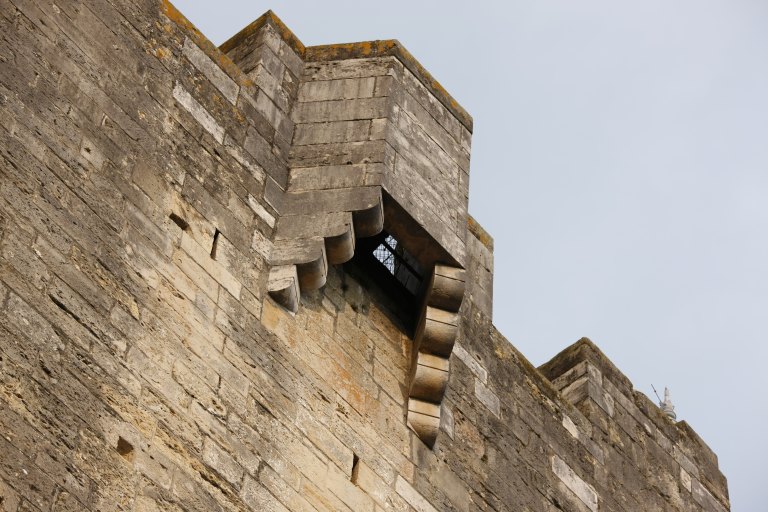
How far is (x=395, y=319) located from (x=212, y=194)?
1476 millimetres

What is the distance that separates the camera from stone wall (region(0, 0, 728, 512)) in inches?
312

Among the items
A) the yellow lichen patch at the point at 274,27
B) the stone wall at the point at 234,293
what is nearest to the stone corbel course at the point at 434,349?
the stone wall at the point at 234,293

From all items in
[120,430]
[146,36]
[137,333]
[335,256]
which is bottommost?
[120,430]

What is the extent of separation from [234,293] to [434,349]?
153 centimetres

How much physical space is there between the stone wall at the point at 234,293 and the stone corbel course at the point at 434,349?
90mm

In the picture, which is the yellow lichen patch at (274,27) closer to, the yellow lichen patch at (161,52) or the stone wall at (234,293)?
the stone wall at (234,293)

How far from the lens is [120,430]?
793 cm

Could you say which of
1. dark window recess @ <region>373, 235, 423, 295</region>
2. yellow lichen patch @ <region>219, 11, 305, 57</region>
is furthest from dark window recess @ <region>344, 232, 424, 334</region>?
yellow lichen patch @ <region>219, 11, 305, 57</region>

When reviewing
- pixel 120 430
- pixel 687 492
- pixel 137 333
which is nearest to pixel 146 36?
pixel 137 333

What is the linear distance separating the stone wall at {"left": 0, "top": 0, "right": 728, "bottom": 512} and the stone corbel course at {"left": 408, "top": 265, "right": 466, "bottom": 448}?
9cm

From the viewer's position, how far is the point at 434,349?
10.3 meters

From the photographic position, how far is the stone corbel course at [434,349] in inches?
396

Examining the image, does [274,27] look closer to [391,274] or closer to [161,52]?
[161,52]

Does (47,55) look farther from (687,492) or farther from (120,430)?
(687,492)
